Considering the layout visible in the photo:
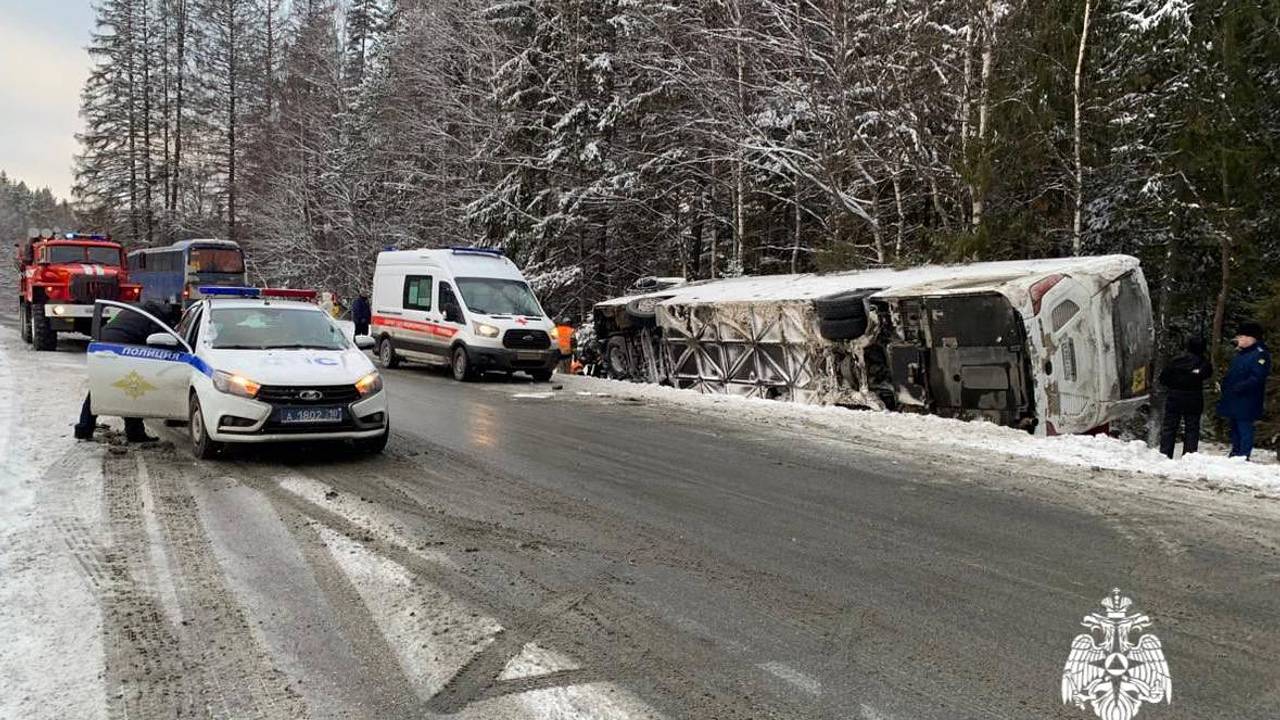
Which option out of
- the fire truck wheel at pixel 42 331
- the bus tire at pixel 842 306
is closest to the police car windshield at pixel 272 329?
the bus tire at pixel 842 306

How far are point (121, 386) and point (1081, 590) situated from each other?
336 inches

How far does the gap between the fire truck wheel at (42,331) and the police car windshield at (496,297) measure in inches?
403

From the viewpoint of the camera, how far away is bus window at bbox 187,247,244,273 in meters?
27.8

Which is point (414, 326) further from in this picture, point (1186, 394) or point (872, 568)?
point (872, 568)

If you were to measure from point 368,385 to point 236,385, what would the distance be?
1165mm

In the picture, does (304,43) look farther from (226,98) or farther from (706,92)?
(706,92)

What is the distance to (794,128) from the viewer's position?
19.8 m

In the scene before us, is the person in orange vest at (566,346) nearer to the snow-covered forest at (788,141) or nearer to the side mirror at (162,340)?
the snow-covered forest at (788,141)

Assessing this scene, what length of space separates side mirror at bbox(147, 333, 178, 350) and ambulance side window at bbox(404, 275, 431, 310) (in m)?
8.88

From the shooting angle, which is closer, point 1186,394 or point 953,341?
point 1186,394

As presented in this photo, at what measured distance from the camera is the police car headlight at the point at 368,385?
26.3 ft

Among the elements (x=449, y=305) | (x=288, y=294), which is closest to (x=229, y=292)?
(x=288, y=294)

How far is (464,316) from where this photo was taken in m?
16.2

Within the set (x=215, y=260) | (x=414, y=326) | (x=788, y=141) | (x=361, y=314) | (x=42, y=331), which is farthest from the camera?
(x=215, y=260)
